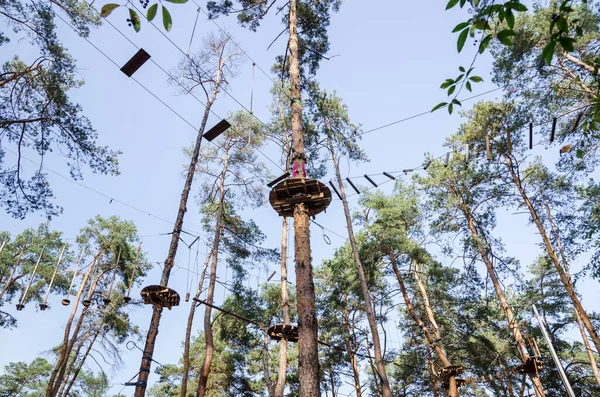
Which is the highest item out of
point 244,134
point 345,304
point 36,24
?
point 244,134

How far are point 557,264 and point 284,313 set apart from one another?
7.59 m

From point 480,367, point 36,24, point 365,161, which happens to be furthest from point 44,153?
point 480,367

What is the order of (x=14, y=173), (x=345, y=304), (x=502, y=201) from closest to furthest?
(x=14, y=173) → (x=502, y=201) → (x=345, y=304)

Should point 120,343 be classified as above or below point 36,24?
below

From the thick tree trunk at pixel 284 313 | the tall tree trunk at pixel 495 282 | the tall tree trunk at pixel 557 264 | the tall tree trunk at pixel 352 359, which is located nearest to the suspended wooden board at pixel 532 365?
the tall tree trunk at pixel 495 282

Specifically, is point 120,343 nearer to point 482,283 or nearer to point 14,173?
point 14,173

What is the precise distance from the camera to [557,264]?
399 inches

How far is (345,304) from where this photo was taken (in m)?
15.7

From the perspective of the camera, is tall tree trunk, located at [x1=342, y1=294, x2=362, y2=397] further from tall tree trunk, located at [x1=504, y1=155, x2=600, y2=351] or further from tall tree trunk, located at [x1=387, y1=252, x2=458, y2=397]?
tall tree trunk, located at [x1=504, y1=155, x2=600, y2=351]

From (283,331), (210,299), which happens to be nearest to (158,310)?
(283,331)

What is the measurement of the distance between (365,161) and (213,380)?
10.6 metres

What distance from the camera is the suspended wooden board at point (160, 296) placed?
21.4 feet

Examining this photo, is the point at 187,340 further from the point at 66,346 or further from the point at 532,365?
the point at 532,365

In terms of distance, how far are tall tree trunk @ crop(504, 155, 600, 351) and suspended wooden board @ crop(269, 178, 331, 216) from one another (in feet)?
27.5
